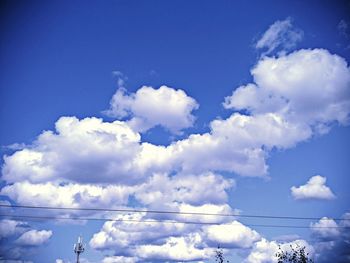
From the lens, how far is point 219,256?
72.3m

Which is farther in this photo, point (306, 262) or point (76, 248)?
point (306, 262)

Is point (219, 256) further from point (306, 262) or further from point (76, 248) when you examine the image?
point (76, 248)

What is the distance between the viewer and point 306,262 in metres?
68.8

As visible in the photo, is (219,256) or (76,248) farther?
(219,256)

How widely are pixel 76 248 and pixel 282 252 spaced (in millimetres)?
43214

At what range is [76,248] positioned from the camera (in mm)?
62344

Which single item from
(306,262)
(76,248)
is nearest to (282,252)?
(306,262)

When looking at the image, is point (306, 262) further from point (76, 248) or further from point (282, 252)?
point (76, 248)

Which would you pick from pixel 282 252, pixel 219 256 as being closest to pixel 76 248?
pixel 219 256

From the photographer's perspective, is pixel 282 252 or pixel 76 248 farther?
pixel 282 252

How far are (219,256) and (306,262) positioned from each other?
59.2ft

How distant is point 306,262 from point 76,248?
1846 inches

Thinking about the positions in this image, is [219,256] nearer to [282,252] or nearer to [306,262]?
[282,252]

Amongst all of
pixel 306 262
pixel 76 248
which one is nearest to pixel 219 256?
pixel 306 262
